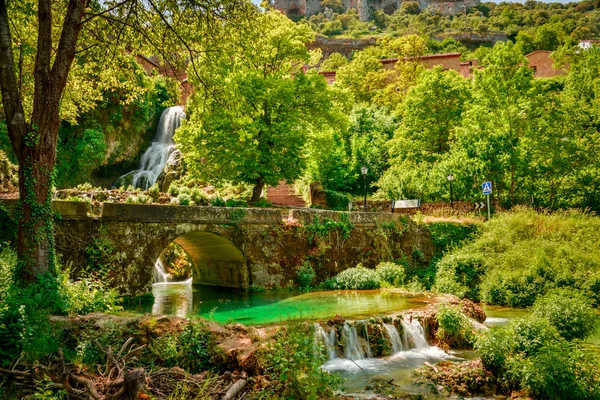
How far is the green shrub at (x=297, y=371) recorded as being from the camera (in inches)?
218

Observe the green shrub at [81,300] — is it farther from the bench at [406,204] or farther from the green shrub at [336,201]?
the bench at [406,204]

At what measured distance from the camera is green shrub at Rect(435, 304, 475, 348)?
10.4 meters

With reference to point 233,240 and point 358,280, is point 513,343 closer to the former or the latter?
point 358,280

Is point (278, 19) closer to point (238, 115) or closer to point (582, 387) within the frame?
point (238, 115)

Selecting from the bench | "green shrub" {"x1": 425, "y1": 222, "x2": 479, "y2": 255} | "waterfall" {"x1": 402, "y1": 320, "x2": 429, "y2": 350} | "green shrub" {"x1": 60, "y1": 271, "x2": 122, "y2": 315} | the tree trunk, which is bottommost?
"waterfall" {"x1": 402, "y1": 320, "x2": 429, "y2": 350}

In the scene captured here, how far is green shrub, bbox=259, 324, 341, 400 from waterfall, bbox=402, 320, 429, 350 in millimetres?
4754

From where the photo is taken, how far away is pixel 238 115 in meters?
11.1

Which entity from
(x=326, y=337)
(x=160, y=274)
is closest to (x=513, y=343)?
(x=326, y=337)

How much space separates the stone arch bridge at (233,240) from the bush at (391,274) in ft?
5.42

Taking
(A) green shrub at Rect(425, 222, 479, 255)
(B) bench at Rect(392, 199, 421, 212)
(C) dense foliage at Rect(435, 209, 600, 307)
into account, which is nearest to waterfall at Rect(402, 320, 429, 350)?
(C) dense foliage at Rect(435, 209, 600, 307)

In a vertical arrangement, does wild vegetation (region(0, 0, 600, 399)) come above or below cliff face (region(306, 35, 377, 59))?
below

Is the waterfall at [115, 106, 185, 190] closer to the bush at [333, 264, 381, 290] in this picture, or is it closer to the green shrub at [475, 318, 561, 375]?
the bush at [333, 264, 381, 290]

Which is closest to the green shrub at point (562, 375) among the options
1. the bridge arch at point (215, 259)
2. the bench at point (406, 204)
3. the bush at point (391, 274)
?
the bush at point (391, 274)

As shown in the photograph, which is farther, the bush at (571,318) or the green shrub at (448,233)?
the green shrub at (448,233)
